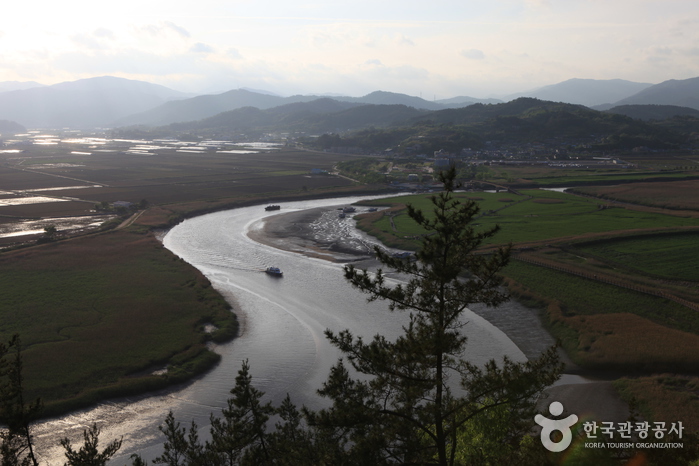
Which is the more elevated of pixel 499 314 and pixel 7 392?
pixel 7 392

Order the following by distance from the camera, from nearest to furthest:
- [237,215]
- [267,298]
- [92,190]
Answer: [267,298]
[237,215]
[92,190]

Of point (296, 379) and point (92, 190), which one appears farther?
point (92, 190)

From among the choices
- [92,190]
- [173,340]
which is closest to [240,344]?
[173,340]

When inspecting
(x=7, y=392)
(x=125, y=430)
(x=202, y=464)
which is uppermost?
(x=7, y=392)

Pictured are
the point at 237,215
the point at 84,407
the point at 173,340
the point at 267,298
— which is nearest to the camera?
the point at 84,407

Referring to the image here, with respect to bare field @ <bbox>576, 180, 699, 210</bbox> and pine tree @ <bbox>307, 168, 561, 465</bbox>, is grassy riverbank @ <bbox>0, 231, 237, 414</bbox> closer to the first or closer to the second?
pine tree @ <bbox>307, 168, 561, 465</bbox>

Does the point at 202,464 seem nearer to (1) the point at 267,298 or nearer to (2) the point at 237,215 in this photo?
(1) the point at 267,298

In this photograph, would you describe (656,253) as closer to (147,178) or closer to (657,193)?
(657,193)
